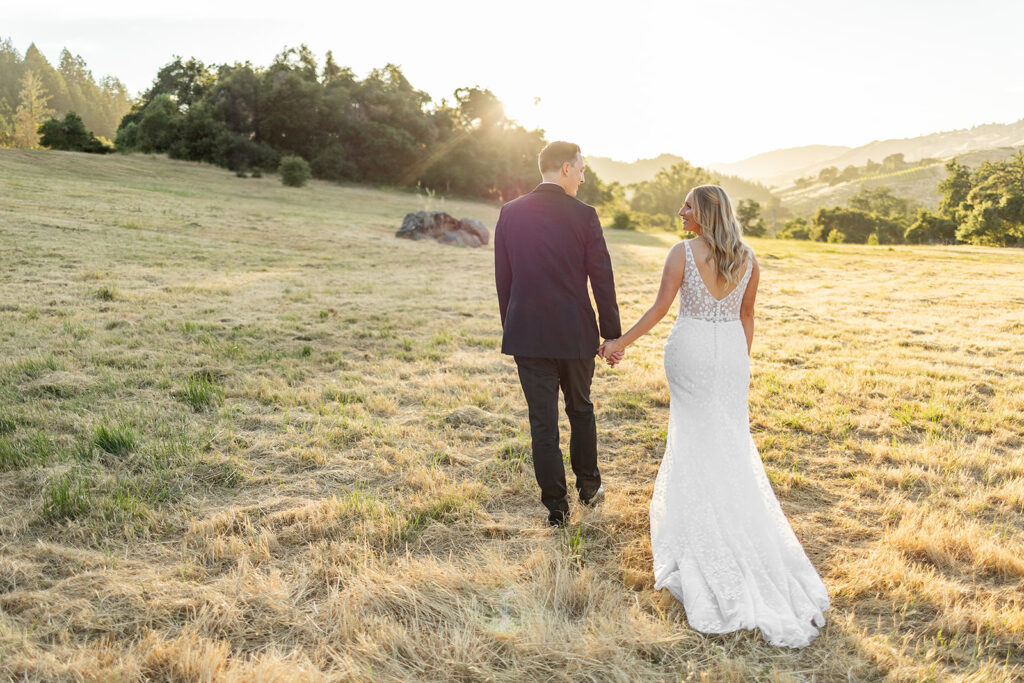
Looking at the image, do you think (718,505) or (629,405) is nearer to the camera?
(718,505)

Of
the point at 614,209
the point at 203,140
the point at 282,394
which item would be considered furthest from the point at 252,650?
the point at 614,209

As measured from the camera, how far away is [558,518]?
399 cm

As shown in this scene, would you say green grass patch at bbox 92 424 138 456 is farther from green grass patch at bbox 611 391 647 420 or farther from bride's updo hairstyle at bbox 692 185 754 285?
bride's updo hairstyle at bbox 692 185 754 285

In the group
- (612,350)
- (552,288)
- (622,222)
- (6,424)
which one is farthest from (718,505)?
(622,222)

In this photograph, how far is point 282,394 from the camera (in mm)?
6465

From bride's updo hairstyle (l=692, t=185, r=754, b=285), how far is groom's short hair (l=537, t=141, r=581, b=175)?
88 cm

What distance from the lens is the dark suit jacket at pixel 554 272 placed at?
3.68 m

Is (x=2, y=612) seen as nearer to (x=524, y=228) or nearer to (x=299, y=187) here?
(x=524, y=228)

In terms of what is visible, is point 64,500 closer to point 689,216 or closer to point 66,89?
point 689,216

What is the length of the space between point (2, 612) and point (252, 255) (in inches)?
590

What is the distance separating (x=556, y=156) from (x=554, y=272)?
2.45ft

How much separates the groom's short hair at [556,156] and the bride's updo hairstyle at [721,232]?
0.88m

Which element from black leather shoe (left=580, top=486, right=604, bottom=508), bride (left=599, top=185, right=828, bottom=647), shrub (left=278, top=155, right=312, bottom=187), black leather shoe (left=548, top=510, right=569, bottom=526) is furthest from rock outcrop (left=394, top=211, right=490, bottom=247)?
bride (left=599, top=185, right=828, bottom=647)

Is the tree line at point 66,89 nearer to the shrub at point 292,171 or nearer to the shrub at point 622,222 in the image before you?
the shrub at point 292,171
